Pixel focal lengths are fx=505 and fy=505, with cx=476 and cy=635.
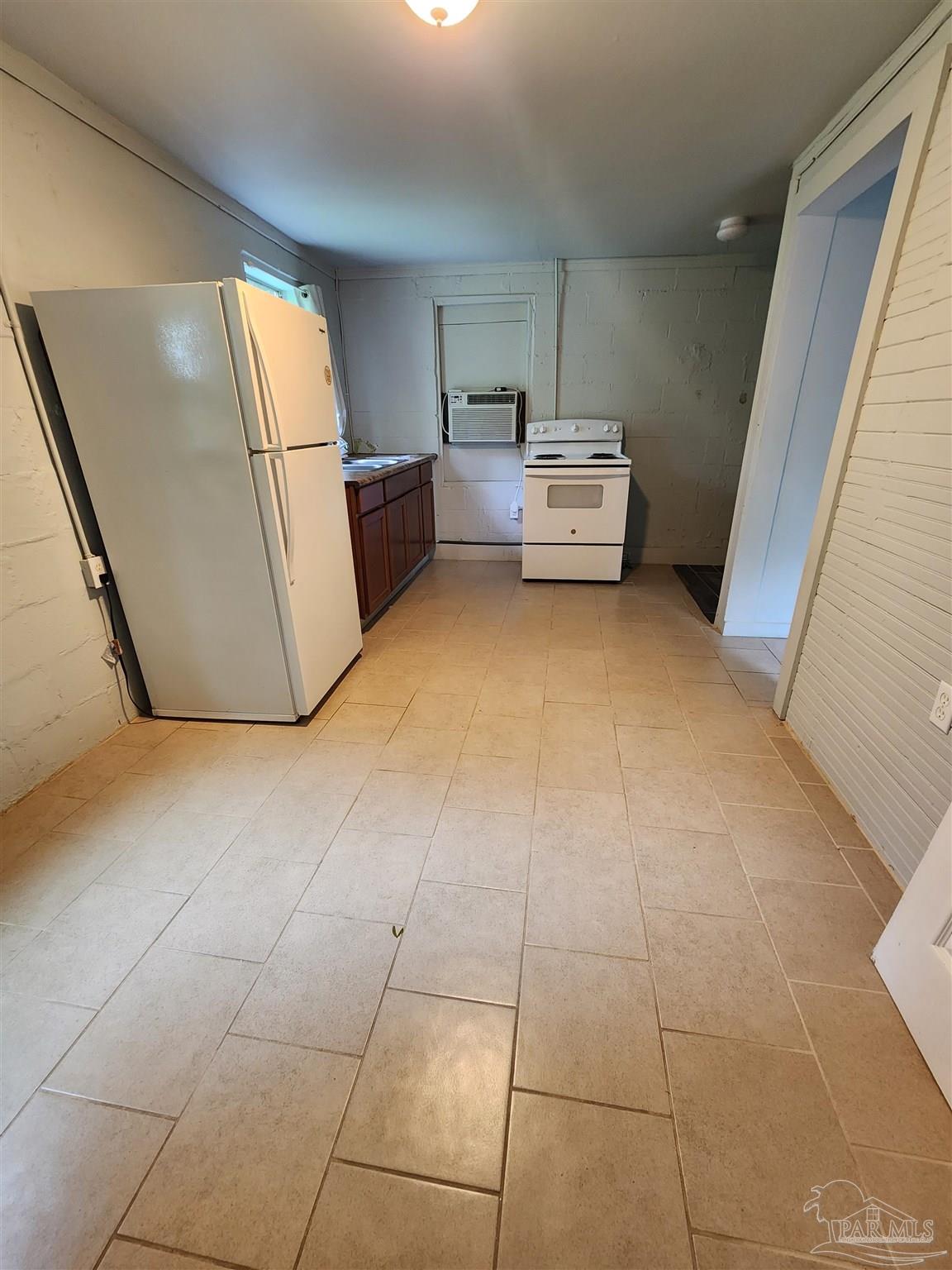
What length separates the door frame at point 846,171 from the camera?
4.77ft

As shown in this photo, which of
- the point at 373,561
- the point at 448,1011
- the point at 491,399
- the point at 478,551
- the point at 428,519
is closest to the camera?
the point at 448,1011

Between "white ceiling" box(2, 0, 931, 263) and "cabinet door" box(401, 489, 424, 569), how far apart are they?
1654 millimetres

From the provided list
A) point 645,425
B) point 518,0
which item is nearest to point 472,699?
point 518,0

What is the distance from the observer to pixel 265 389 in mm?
1714

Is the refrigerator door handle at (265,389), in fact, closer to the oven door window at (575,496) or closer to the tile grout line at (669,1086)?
the tile grout line at (669,1086)

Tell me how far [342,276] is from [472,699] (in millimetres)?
3580

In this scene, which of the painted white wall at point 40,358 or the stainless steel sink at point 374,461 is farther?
the stainless steel sink at point 374,461

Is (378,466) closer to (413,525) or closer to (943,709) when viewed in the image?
(413,525)

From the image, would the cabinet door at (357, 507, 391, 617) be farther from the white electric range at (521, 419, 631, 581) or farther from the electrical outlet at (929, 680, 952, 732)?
the electrical outlet at (929, 680, 952, 732)

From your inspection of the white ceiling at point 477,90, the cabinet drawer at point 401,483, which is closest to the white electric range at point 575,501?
the cabinet drawer at point 401,483

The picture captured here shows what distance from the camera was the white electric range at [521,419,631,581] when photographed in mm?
3553

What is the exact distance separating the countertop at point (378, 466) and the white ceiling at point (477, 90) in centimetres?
131

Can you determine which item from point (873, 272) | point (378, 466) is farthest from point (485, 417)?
point (873, 272)

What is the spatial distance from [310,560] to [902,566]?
2.04 m
